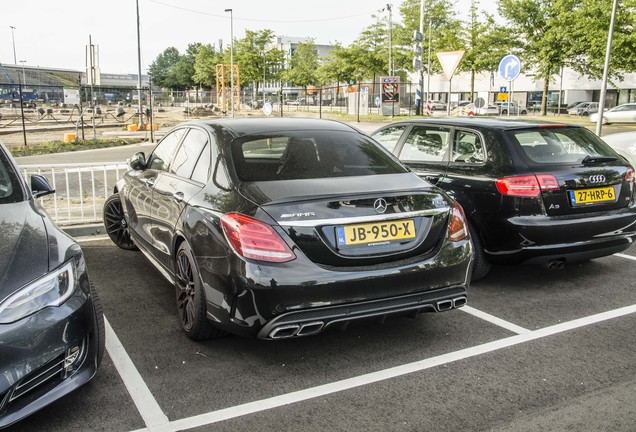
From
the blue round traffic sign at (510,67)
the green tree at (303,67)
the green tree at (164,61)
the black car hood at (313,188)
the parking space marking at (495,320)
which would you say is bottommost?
the parking space marking at (495,320)

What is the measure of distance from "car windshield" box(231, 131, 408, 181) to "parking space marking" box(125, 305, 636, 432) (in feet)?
4.20

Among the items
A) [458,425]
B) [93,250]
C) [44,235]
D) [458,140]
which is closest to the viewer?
[458,425]

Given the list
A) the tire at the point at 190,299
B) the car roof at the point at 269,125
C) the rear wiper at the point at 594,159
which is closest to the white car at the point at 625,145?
the rear wiper at the point at 594,159

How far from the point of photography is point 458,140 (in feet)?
18.6

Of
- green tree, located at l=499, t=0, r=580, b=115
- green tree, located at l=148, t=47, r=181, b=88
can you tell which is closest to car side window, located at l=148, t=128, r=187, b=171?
green tree, located at l=499, t=0, r=580, b=115

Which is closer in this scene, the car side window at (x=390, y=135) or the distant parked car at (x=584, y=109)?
the car side window at (x=390, y=135)

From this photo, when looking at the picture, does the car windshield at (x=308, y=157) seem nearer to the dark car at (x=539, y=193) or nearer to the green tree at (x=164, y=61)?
the dark car at (x=539, y=193)

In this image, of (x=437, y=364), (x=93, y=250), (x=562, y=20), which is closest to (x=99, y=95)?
(x=562, y=20)

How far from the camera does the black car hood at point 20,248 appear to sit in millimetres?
2730

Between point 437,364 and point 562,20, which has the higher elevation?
point 562,20

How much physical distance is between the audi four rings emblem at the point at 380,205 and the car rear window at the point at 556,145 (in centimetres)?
216

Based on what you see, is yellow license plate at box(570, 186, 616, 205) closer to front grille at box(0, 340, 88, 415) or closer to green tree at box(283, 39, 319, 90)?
front grille at box(0, 340, 88, 415)

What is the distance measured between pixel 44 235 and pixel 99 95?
A: 215 feet

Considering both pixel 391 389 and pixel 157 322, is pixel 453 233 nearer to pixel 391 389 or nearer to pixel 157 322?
pixel 391 389
